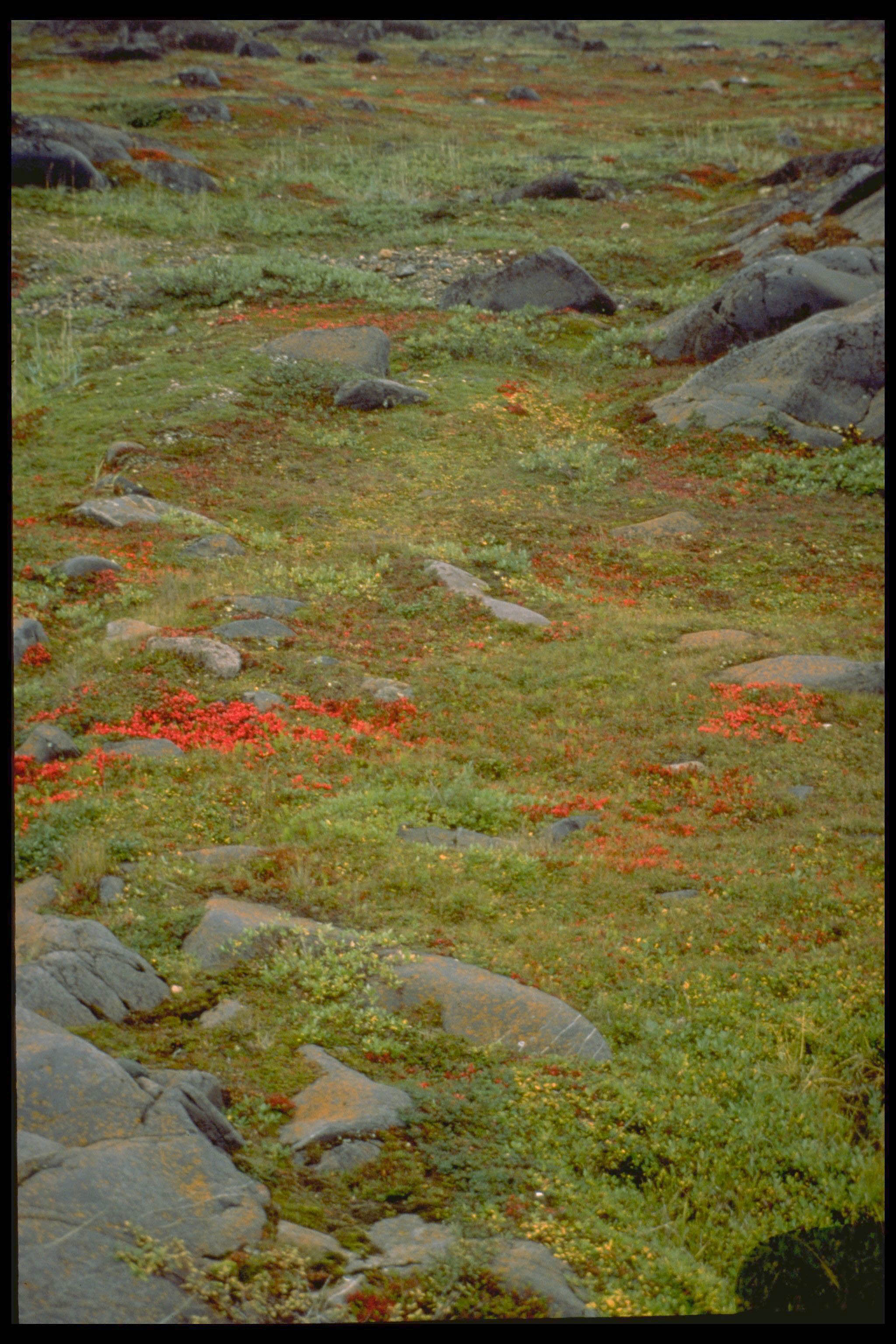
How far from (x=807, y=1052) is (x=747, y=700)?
8.44 metres

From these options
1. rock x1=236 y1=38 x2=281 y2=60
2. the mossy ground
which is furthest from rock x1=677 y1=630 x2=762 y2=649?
rock x1=236 y1=38 x2=281 y2=60

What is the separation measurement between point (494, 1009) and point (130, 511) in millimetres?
16553

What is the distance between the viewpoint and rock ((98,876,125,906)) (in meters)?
9.88

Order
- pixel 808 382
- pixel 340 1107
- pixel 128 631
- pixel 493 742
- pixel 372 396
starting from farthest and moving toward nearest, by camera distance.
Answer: pixel 372 396 < pixel 808 382 < pixel 128 631 < pixel 493 742 < pixel 340 1107

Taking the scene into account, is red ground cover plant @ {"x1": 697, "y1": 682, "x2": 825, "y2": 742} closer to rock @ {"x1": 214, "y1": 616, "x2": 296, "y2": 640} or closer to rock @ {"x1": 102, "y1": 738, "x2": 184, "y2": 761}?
rock @ {"x1": 214, "y1": 616, "x2": 296, "y2": 640}

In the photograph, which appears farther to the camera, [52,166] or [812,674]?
[52,166]

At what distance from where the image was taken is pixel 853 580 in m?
22.0

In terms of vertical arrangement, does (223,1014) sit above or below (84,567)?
below

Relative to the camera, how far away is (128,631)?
16797 mm

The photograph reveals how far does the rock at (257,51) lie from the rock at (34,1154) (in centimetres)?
10176

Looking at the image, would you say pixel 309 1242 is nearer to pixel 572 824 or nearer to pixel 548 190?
pixel 572 824

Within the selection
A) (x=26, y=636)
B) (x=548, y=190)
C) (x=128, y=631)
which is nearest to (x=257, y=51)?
(x=548, y=190)

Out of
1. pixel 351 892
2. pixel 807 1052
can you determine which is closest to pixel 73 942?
pixel 351 892
